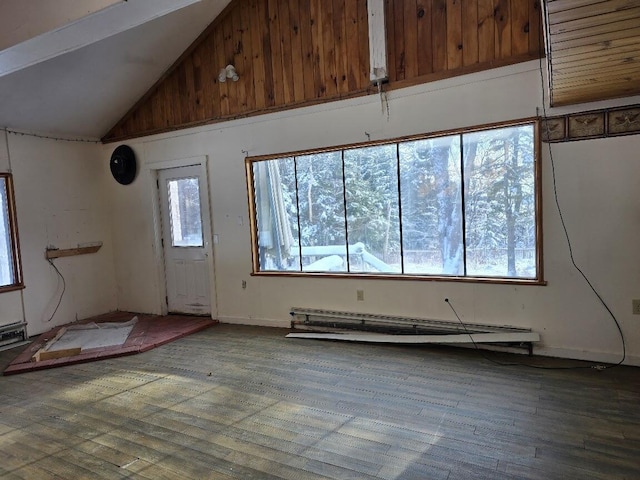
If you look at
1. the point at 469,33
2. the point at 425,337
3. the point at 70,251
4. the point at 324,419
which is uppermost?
the point at 469,33

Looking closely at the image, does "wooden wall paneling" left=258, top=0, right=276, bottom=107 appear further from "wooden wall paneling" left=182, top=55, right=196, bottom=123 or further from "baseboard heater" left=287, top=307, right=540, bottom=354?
"baseboard heater" left=287, top=307, right=540, bottom=354

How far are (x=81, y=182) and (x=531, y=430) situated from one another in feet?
20.4

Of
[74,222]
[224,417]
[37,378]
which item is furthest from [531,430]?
[74,222]

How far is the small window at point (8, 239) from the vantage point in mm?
5133

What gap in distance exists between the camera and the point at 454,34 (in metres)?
3.91

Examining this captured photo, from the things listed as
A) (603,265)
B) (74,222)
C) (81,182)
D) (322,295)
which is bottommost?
(322,295)

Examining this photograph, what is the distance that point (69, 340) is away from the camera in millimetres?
4953

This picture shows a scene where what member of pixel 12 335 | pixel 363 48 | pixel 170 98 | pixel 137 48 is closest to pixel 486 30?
pixel 363 48

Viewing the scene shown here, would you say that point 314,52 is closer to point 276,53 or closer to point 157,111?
point 276,53

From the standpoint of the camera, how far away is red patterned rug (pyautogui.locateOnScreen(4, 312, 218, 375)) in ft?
13.8

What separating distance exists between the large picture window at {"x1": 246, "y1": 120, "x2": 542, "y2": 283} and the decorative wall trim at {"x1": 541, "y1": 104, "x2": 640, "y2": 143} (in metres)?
0.15

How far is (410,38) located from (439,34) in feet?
0.94

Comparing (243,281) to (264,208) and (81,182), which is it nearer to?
(264,208)

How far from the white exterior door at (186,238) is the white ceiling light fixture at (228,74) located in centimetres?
117
